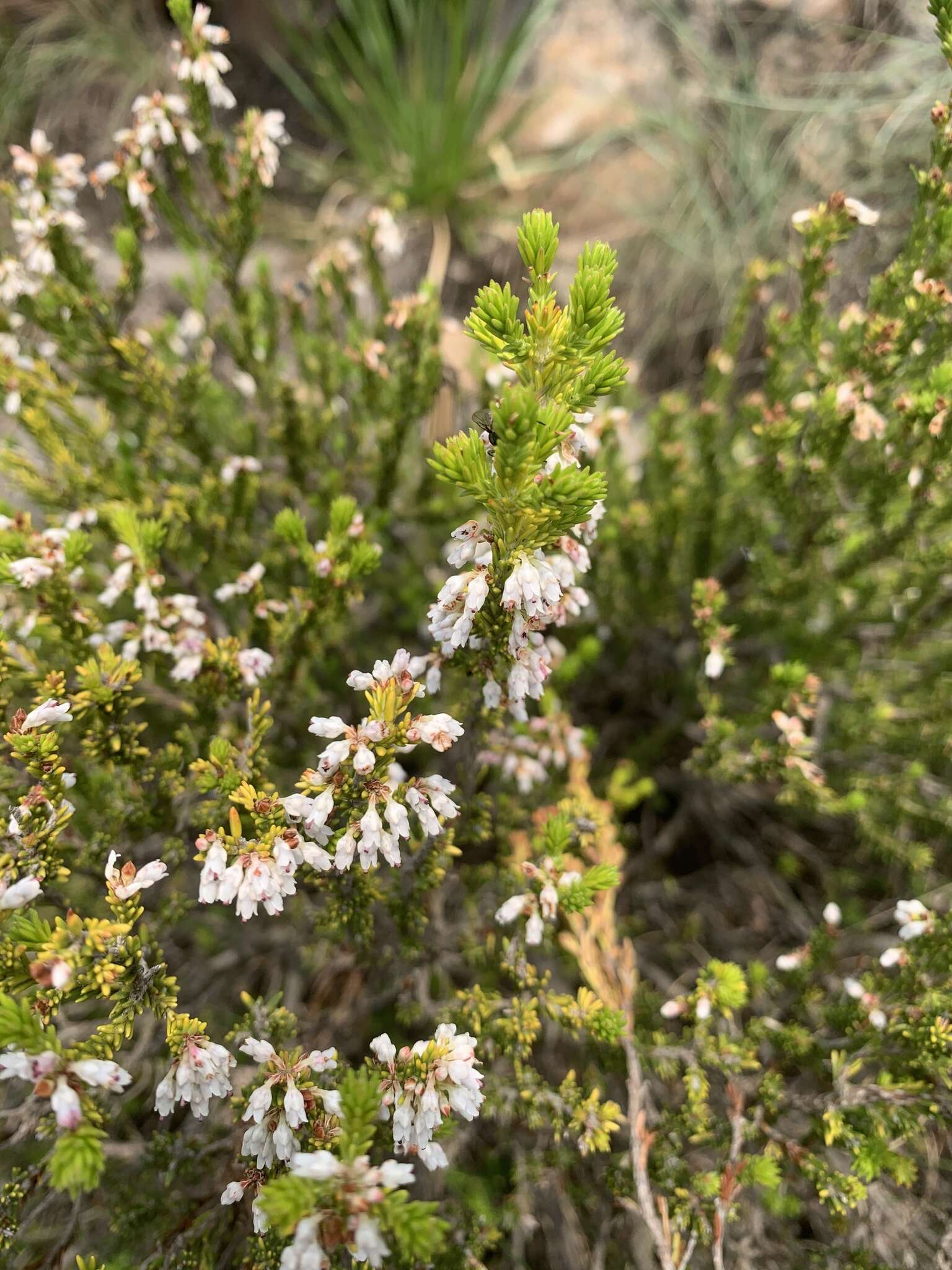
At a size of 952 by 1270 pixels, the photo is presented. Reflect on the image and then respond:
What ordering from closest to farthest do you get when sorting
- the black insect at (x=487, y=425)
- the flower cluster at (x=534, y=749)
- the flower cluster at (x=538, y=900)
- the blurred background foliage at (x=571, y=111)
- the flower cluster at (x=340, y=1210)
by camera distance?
the flower cluster at (x=340, y=1210) < the black insect at (x=487, y=425) < the flower cluster at (x=538, y=900) < the flower cluster at (x=534, y=749) < the blurred background foliage at (x=571, y=111)

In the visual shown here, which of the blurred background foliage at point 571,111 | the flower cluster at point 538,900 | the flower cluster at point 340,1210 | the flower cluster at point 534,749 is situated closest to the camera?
the flower cluster at point 340,1210

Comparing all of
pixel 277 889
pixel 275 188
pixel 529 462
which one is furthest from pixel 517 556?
pixel 275 188

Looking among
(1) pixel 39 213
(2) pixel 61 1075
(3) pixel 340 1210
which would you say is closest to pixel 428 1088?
(3) pixel 340 1210

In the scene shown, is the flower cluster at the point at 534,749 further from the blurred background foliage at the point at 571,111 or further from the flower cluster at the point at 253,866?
the blurred background foliage at the point at 571,111

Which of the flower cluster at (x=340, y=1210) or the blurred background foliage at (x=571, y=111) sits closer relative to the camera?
the flower cluster at (x=340, y=1210)

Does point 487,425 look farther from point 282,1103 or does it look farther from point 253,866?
point 282,1103

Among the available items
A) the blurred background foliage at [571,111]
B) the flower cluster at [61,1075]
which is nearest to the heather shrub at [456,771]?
the flower cluster at [61,1075]

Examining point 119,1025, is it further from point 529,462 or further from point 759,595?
point 759,595

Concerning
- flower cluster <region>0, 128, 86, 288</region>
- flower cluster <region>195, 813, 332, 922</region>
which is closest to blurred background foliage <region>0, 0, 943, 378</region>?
flower cluster <region>0, 128, 86, 288</region>
